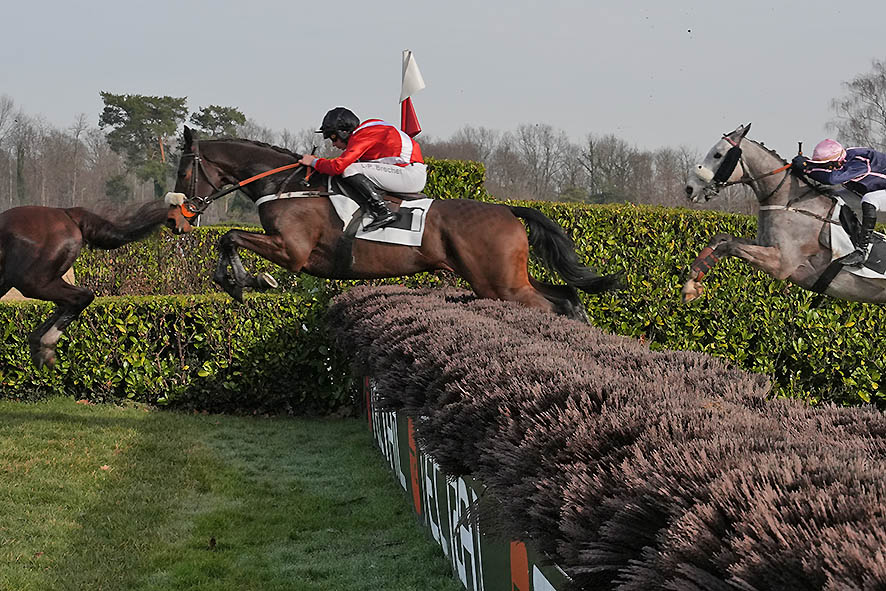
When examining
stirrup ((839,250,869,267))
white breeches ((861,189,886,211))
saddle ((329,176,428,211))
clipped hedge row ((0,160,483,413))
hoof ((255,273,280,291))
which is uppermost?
saddle ((329,176,428,211))

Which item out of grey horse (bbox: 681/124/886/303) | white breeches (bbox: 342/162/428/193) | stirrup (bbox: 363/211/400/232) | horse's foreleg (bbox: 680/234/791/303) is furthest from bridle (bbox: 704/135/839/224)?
stirrup (bbox: 363/211/400/232)

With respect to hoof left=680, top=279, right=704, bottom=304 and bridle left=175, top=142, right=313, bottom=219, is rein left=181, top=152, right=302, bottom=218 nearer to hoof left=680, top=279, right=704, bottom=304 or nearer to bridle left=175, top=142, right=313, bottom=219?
bridle left=175, top=142, right=313, bottom=219

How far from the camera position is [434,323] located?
14.5ft

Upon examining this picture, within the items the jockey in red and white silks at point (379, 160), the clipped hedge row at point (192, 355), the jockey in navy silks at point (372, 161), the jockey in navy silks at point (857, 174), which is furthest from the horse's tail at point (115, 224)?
the jockey in navy silks at point (857, 174)

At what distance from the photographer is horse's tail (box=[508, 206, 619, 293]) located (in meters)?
6.83

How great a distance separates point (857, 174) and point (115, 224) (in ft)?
18.5

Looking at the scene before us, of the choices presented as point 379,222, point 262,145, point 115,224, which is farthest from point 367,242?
point 115,224

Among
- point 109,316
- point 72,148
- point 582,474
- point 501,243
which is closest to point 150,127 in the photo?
point 72,148

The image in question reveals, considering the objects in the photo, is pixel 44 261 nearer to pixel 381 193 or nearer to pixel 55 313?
pixel 55 313

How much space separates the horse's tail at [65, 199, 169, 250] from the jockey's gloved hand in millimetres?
4827

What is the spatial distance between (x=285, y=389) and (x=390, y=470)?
2596 millimetres

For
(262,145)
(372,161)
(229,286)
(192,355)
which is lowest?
(192,355)

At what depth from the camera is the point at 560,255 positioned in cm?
687

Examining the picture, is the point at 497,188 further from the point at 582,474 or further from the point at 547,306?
the point at 582,474
